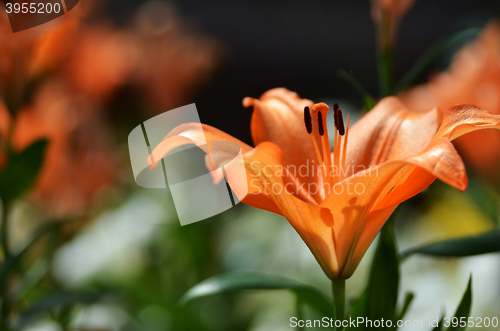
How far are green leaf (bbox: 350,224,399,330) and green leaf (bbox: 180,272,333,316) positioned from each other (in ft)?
0.12

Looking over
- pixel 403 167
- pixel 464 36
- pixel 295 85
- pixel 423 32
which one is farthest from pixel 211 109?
pixel 403 167

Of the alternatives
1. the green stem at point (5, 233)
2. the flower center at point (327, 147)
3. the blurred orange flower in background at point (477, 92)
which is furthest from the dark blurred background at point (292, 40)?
the flower center at point (327, 147)

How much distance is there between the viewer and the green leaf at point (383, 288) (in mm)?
358

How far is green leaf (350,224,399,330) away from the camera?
36 centimetres

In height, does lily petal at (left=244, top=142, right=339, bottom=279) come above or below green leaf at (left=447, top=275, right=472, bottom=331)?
above

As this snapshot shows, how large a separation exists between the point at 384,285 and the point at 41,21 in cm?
48

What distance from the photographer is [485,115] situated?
0.27 m

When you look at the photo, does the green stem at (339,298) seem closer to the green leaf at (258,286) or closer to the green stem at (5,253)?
the green leaf at (258,286)

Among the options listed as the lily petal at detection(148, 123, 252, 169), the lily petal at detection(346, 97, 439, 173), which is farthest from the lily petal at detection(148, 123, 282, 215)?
the lily petal at detection(346, 97, 439, 173)

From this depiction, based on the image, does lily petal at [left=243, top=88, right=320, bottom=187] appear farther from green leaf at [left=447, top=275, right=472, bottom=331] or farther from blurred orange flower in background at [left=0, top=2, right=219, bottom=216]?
blurred orange flower in background at [left=0, top=2, right=219, bottom=216]

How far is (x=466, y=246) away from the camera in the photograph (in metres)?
0.38

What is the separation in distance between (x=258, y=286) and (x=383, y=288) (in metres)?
0.10

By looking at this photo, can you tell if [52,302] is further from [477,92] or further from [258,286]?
[477,92]

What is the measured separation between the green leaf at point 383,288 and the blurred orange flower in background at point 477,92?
1.14 ft
